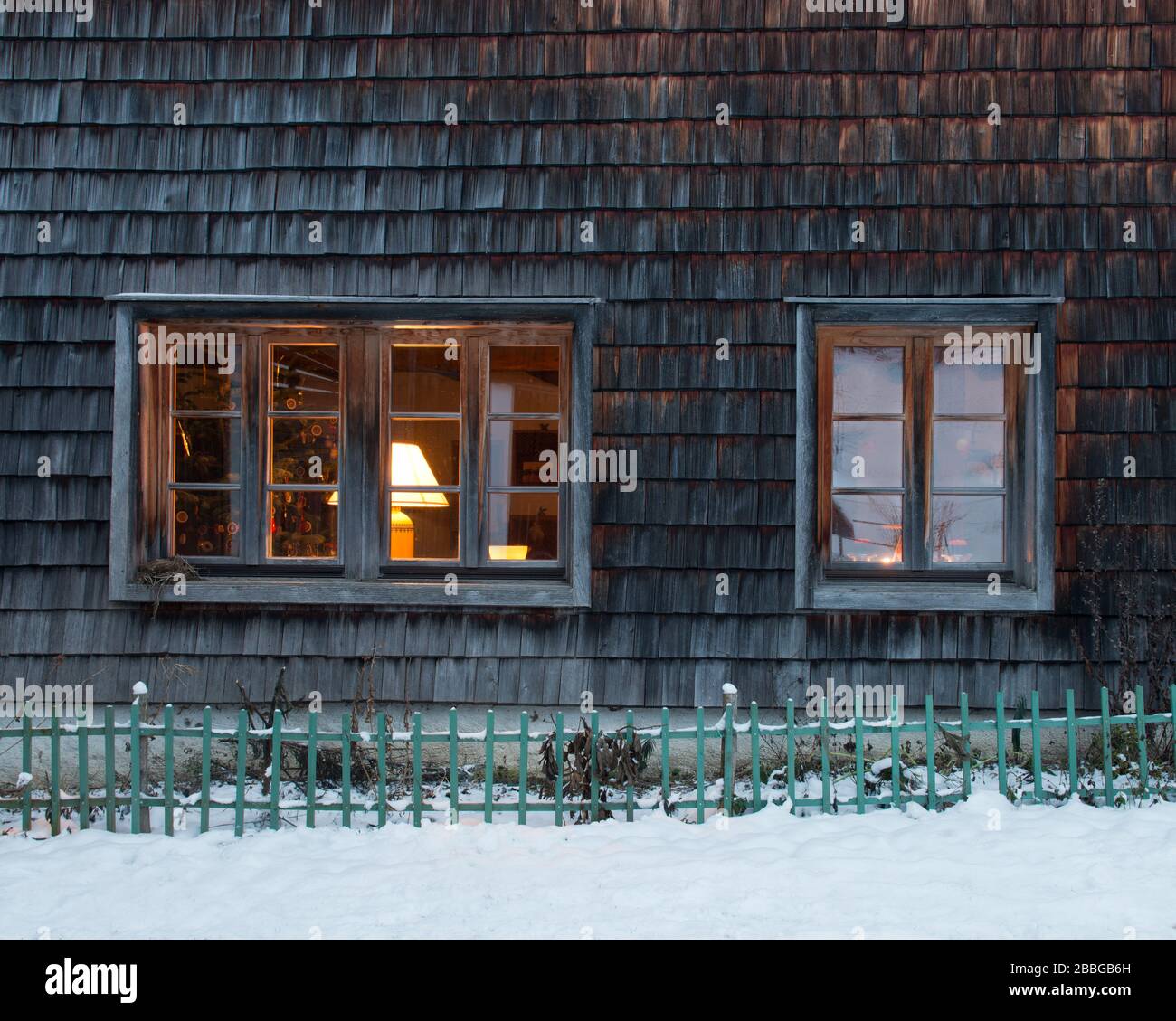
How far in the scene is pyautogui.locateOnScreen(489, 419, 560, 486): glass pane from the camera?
218 inches

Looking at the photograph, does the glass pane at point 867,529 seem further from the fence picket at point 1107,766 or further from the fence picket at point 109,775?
the fence picket at point 109,775

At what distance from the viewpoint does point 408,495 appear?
5559 millimetres

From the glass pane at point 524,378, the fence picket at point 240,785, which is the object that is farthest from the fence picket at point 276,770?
the glass pane at point 524,378

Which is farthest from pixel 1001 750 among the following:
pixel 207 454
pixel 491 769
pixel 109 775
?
pixel 207 454

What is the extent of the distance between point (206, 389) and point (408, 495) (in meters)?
1.32

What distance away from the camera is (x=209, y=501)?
5.57 meters

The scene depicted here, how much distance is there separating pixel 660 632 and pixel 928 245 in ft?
8.50

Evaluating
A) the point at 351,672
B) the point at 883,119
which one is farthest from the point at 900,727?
the point at 883,119

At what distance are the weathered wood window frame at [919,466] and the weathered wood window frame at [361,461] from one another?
124 cm

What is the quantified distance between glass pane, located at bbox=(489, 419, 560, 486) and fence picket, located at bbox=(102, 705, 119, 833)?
90.4 inches

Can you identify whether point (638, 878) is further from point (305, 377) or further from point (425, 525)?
point (305, 377)

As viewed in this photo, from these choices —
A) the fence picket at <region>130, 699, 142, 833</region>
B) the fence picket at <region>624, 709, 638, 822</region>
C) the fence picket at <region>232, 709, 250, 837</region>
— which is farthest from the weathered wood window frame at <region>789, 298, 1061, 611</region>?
the fence picket at <region>130, 699, 142, 833</region>

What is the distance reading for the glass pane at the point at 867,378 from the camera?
18.1 ft

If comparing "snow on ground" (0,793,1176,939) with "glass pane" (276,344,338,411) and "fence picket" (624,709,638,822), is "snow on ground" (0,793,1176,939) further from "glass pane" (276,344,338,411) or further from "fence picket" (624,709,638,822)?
"glass pane" (276,344,338,411)
